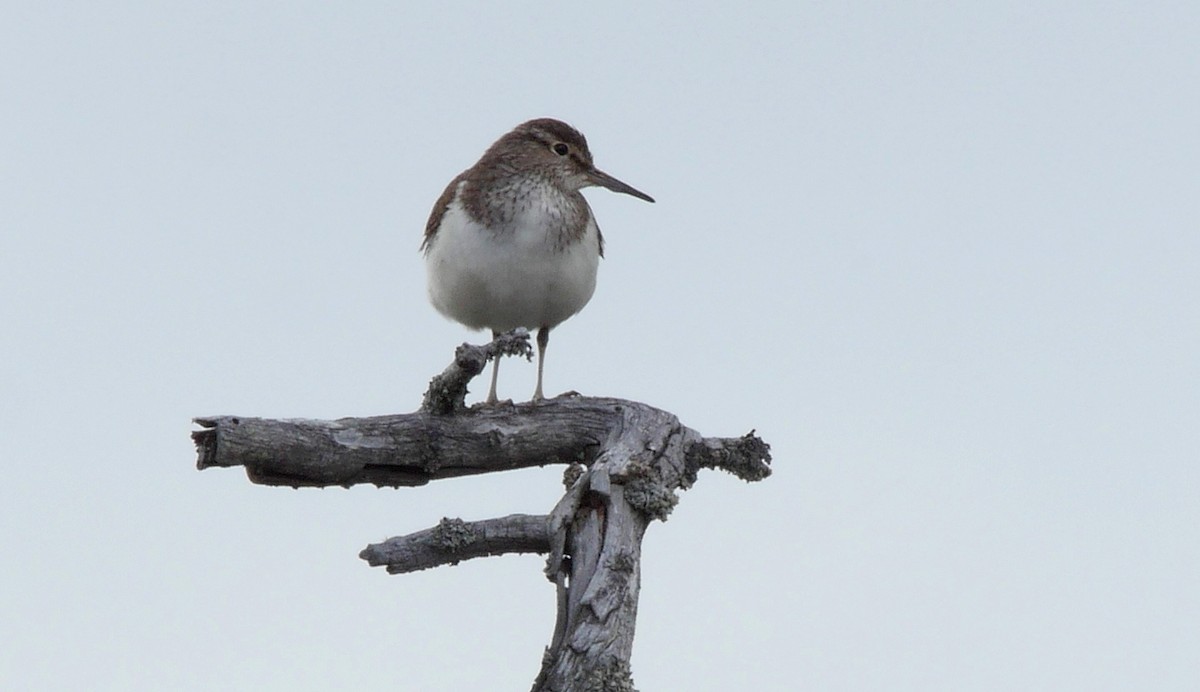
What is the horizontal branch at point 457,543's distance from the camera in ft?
22.0

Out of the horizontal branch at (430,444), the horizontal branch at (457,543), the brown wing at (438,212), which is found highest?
the brown wing at (438,212)

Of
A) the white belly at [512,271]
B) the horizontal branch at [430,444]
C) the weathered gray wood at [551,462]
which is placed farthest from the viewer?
the white belly at [512,271]

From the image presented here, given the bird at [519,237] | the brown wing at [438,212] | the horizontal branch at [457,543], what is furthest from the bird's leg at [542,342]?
the horizontal branch at [457,543]

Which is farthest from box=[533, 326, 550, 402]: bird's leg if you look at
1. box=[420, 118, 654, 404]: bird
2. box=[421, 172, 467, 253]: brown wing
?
box=[421, 172, 467, 253]: brown wing

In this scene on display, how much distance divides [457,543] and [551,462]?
1.33 metres

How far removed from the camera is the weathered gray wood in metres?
6.64

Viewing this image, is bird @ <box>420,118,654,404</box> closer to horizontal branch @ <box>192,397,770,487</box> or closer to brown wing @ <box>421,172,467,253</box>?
brown wing @ <box>421,172,467,253</box>

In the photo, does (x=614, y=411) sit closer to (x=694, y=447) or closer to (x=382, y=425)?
(x=694, y=447)

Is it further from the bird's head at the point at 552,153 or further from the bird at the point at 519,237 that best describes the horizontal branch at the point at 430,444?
the bird's head at the point at 552,153

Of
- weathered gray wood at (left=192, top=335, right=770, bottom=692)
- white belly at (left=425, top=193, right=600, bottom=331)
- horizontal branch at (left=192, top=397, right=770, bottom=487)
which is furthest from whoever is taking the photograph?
white belly at (left=425, top=193, right=600, bottom=331)

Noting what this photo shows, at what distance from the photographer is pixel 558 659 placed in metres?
6.57

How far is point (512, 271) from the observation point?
845 centimetres

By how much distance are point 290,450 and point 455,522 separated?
85cm

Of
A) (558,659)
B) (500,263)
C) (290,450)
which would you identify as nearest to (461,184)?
(500,263)
